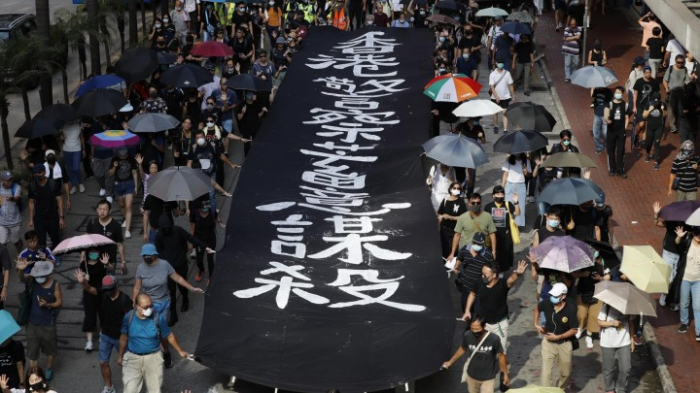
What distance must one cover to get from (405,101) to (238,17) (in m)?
6.40

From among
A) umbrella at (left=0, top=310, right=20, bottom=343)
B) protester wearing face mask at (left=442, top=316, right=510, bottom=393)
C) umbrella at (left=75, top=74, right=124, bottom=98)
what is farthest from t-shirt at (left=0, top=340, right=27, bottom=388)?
umbrella at (left=75, top=74, right=124, bottom=98)

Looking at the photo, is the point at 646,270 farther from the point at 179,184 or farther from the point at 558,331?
the point at 179,184

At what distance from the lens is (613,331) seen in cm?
1577

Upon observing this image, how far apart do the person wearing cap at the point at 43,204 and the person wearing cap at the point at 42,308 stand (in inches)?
134

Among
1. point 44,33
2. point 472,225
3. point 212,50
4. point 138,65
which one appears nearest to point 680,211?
point 472,225

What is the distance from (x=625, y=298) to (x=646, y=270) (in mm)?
1064

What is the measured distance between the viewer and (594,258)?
56.2 feet

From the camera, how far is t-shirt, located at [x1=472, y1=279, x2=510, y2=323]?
52.9 feet

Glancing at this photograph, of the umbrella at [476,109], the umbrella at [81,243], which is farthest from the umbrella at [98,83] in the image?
the umbrella at [81,243]

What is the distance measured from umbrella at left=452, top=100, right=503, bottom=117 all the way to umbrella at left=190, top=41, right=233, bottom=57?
6439 mm

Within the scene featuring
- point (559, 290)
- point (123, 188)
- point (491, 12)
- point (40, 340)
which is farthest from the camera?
point (491, 12)

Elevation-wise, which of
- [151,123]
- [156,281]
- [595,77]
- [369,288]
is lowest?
A: [369,288]

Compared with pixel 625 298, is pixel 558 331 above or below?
below

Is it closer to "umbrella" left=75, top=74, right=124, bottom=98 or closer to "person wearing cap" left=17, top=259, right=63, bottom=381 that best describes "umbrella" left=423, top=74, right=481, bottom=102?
"umbrella" left=75, top=74, right=124, bottom=98
